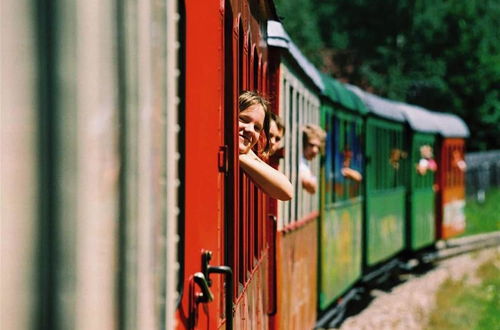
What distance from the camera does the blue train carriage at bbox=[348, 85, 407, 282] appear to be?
50.6 feet

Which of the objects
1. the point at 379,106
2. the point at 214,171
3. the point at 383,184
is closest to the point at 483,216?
the point at 383,184

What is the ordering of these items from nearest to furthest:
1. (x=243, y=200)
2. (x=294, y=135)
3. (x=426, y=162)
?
1. (x=243, y=200)
2. (x=294, y=135)
3. (x=426, y=162)

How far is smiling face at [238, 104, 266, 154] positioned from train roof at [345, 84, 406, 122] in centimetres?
1081

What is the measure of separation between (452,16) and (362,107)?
4276 centimetres

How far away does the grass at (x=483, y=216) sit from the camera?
3059cm

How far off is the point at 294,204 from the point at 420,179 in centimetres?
1221

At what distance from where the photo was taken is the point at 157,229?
181 cm

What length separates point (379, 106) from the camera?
1655cm

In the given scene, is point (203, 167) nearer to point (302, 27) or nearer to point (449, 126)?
point (449, 126)

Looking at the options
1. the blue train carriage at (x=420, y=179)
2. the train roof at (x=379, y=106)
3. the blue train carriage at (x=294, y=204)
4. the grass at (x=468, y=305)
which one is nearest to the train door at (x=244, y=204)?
the blue train carriage at (x=294, y=204)

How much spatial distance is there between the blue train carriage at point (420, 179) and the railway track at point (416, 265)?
328mm

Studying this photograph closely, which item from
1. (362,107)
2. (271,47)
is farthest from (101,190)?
(362,107)

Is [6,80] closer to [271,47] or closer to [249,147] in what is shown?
[249,147]

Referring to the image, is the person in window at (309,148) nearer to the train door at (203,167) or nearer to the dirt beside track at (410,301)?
the dirt beside track at (410,301)
